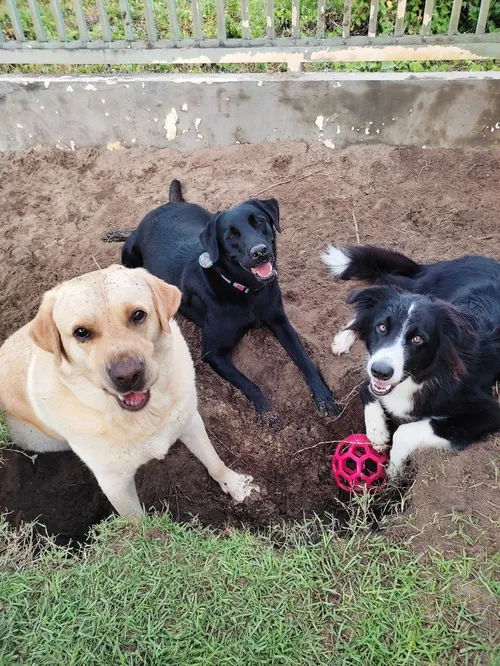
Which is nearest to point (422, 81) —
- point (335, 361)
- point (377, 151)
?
point (377, 151)

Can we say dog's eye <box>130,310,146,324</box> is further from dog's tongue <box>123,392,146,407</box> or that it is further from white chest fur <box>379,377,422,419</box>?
white chest fur <box>379,377,422,419</box>

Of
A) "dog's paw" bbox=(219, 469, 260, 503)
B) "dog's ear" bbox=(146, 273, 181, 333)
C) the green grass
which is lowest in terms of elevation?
A: "dog's paw" bbox=(219, 469, 260, 503)

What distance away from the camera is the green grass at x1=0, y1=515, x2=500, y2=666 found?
5.77 ft

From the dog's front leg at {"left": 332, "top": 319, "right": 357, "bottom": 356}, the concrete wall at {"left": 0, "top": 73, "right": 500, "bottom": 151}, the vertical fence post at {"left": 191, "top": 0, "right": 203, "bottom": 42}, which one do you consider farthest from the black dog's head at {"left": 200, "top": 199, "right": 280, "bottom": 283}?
the vertical fence post at {"left": 191, "top": 0, "right": 203, "bottom": 42}

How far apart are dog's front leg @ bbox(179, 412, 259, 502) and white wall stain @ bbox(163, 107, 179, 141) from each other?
129 inches

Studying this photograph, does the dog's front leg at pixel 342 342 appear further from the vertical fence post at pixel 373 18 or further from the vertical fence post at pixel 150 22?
the vertical fence post at pixel 150 22

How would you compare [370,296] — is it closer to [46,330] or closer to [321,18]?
[46,330]

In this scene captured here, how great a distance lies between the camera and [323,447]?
9.70 ft

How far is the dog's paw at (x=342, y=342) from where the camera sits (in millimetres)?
3290

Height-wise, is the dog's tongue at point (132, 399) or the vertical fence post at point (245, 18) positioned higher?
the vertical fence post at point (245, 18)

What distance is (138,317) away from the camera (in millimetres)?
2014

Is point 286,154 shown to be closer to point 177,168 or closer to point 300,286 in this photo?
point 177,168

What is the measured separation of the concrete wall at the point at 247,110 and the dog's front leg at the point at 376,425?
2.77 metres

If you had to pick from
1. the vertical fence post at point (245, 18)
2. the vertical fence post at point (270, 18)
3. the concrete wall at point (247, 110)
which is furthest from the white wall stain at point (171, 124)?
the vertical fence post at point (270, 18)
